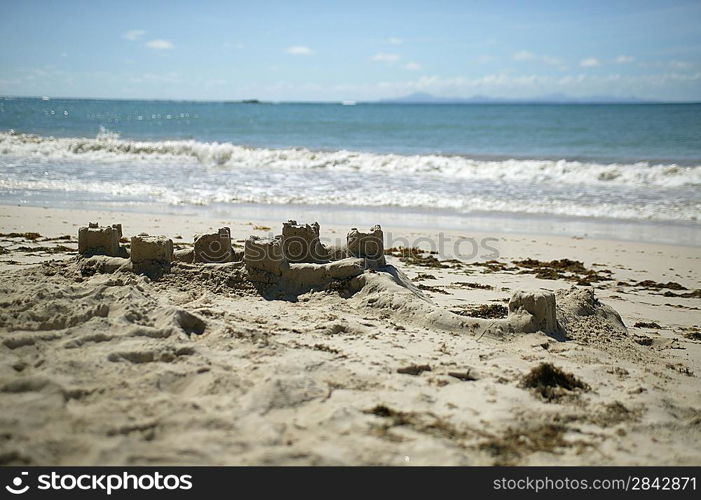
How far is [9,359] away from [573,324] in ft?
13.4

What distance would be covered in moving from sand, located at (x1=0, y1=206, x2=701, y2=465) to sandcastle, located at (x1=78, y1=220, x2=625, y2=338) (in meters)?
0.03

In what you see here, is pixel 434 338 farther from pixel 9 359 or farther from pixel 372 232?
pixel 9 359

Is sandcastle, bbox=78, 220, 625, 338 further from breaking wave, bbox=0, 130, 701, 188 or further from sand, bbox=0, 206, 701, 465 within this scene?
breaking wave, bbox=0, 130, 701, 188

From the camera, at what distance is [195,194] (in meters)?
14.3

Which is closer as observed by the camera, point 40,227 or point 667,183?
point 40,227

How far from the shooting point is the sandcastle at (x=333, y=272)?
516 cm
